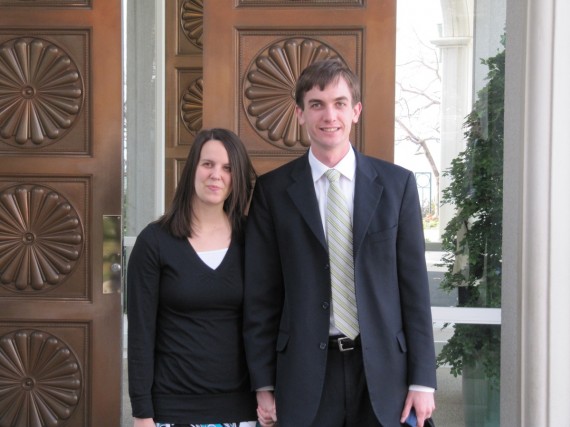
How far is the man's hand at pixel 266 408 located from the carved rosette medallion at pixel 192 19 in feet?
10.7

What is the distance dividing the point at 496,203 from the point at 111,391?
1.80m

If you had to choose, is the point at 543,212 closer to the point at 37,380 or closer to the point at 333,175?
the point at 333,175

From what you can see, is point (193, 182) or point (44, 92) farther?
point (44, 92)

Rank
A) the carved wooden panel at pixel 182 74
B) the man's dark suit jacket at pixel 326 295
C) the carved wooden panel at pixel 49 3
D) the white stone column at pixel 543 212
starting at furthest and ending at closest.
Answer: the carved wooden panel at pixel 182 74
the carved wooden panel at pixel 49 3
the white stone column at pixel 543 212
the man's dark suit jacket at pixel 326 295

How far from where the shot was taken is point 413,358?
7.29ft

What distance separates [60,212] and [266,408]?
4.85ft

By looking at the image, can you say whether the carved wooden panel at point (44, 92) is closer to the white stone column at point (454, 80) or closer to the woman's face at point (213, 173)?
the woman's face at point (213, 173)

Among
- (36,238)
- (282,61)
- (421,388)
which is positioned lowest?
(421,388)

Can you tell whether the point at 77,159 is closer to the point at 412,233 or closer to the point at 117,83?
the point at 117,83

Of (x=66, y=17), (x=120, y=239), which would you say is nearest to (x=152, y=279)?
(x=120, y=239)

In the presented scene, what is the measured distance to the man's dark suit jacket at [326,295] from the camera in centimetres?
219

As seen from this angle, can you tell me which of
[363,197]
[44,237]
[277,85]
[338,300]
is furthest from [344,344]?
[44,237]

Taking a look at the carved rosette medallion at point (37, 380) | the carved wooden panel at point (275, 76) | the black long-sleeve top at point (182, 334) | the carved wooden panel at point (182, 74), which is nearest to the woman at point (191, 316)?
the black long-sleeve top at point (182, 334)

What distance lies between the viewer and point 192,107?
5.14 m
